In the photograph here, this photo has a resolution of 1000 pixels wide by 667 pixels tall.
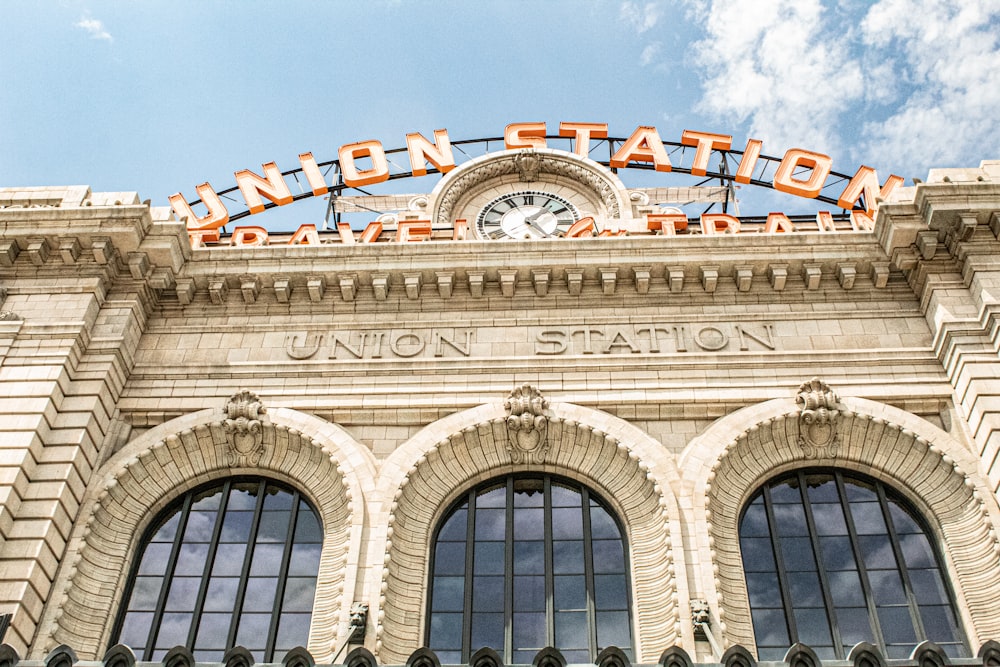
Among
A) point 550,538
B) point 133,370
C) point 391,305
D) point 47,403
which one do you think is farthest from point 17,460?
point 550,538

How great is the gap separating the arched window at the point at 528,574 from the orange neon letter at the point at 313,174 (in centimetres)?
1422

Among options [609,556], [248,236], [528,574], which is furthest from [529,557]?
[248,236]

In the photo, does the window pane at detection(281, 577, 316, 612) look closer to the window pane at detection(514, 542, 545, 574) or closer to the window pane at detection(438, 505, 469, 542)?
the window pane at detection(438, 505, 469, 542)

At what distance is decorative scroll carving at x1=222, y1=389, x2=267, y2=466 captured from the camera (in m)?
19.1

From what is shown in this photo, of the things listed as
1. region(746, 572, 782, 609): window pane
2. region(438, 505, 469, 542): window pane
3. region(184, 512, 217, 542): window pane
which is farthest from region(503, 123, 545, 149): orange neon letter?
region(746, 572, 782, 609): window pane

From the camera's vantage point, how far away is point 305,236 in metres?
24.8

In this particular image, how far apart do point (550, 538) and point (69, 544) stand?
8.01m

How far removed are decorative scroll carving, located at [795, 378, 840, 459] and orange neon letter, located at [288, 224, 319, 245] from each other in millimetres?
11763

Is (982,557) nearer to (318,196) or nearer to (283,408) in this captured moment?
(283,408)

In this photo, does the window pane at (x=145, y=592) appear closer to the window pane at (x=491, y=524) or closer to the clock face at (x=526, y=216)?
the window pane at (x=491, y=524)

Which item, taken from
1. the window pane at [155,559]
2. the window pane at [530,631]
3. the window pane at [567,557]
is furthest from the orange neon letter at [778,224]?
the window pane at [155,559]

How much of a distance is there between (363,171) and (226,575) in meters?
15.2

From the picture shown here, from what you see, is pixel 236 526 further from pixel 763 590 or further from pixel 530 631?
pixel 763 590

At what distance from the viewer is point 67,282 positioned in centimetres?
2072
